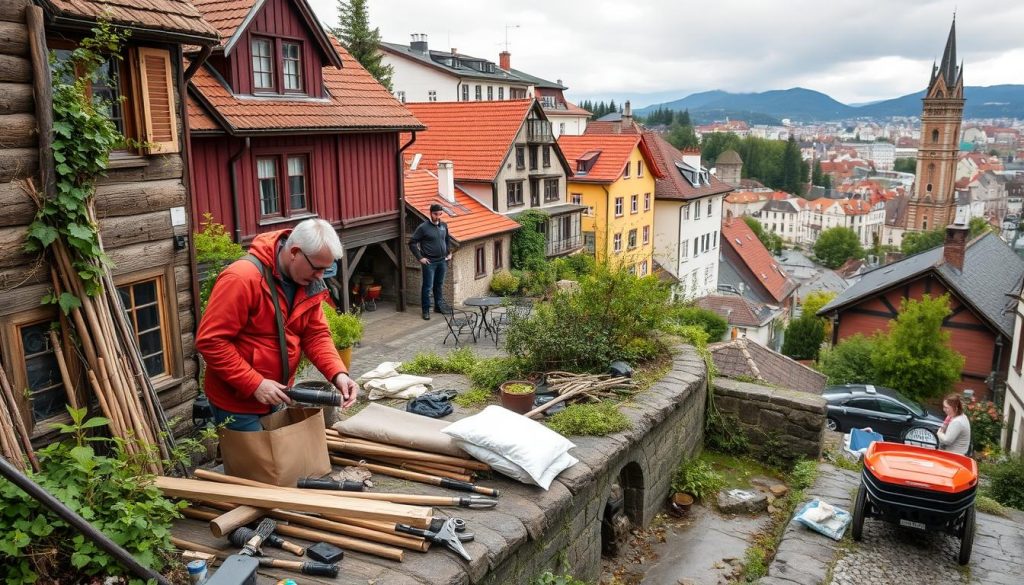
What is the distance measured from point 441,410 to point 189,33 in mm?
4622

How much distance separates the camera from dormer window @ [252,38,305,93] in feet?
49.2

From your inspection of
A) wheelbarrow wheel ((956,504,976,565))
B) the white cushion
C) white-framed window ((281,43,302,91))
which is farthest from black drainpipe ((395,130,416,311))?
wheelbarrow wheel ((956,504,976,565))

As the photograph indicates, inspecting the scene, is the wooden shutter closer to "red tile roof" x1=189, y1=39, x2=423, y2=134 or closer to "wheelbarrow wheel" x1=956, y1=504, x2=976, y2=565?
"red tile roof" x1=189, y1=39, x2=423, y2=134

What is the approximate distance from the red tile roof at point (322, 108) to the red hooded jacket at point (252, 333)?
387 inches

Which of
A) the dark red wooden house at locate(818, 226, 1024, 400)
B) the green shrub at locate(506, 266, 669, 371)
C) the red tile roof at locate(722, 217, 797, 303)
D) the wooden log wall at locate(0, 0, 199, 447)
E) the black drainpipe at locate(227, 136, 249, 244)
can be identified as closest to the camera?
the wooden log wall at locate(0, 0, 199, 447)

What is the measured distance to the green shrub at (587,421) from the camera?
698cm

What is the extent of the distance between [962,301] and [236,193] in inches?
A: 1114

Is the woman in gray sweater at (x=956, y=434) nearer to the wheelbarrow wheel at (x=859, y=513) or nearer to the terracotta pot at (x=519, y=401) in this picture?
the wheelbarrow wheel at (x=859, y=513)

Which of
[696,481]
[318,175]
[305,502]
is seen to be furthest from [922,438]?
[318,175]

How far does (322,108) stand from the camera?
16266 millimetres

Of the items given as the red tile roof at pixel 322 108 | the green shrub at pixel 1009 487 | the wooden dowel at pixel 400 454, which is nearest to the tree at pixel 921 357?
the green shrub at pixel 1009 487

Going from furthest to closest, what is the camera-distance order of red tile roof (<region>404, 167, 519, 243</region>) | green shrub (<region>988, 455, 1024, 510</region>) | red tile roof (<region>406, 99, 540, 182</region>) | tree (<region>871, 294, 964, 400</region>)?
tree (<region>871, 294, 964, 400</region>)
red tile roof (<region>406, 99, 540, 182</region>)
red tile roof (<region>404, 167, 519, 243</region>)
green shrub (<region>988, 455, 1024, 510</region>)

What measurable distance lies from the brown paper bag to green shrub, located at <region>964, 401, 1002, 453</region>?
951 inches

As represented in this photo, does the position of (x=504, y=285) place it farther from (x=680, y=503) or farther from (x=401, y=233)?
(x=680, y=503)
